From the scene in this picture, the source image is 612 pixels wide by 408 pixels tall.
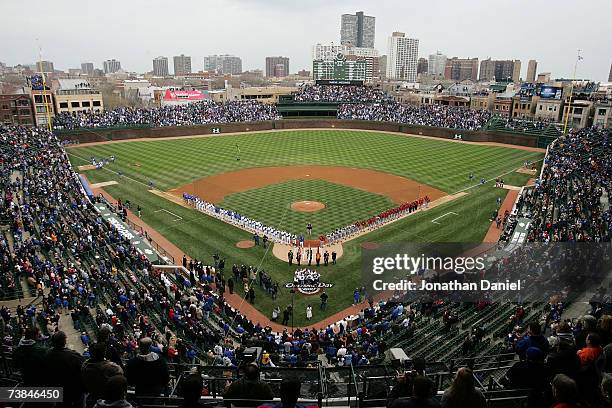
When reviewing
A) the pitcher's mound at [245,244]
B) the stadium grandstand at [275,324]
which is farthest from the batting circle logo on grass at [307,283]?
the pitcher's mound at [245,244]

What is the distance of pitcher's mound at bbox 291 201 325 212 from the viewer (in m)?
35.7

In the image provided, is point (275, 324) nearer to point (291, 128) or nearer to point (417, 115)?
point (291, 128)

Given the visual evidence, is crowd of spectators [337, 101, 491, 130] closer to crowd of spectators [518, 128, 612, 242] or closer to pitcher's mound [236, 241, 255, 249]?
crowd of spectators [518, 128, 612, 242]

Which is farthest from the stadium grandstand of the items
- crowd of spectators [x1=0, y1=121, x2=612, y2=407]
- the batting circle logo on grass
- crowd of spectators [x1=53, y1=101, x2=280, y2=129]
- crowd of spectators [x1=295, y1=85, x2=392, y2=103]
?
crowd of spectators [x1=295, y1=85, x2=392, y2=103]

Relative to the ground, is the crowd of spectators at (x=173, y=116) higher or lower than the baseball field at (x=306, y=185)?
higher

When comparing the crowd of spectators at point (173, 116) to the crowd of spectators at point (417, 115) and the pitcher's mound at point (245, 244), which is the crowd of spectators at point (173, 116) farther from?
the pitcher's mound at point (245, 244)

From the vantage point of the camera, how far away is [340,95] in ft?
316

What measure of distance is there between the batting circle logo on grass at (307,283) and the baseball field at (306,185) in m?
0.40

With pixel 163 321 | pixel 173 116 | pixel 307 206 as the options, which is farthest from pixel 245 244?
pixel 173 116

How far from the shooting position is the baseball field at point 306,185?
2822 centimetres

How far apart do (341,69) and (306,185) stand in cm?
8639

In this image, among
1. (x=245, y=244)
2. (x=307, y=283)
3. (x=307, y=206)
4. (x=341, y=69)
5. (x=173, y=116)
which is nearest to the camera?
(x=307, y=283)

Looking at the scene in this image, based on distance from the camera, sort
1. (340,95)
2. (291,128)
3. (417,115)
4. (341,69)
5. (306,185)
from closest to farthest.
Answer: (306,185) < (417,115) < (291,128) < (340,95) < (341,69)

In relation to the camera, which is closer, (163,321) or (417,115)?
(163,321)
